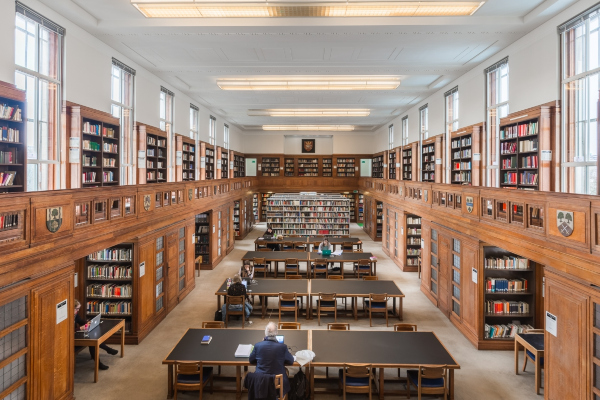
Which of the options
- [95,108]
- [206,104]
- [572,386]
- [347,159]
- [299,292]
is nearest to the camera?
[572,386]

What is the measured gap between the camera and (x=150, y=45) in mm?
8047

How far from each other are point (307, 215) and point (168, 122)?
7966mm

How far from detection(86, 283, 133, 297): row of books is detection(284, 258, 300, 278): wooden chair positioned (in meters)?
4.71

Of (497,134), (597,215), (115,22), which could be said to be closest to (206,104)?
(115,22)

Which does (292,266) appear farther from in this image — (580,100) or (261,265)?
(580,100)

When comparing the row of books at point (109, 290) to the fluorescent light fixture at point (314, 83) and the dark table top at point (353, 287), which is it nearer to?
the dark table top at point (353, 287)

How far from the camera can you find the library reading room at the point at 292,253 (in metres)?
4.61

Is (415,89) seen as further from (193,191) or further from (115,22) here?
(115,22)

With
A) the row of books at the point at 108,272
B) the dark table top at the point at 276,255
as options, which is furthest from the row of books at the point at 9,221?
the dark table top at the point at 276,255

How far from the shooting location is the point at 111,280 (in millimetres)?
7582

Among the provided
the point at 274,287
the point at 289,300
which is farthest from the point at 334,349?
the point at 274,287

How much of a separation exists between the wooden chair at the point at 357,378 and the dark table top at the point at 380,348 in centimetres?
10

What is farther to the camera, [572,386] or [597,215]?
[572,386]

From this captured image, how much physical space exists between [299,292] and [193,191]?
4519 mm
